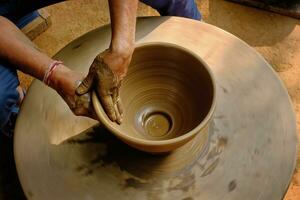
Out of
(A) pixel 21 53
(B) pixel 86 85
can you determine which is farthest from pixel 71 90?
(A) pixel 21 53

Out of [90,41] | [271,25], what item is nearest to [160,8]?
[90,41]

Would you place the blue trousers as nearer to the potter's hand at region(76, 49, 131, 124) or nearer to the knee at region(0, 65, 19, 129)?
the knee at region(0, 65, 19, 129)

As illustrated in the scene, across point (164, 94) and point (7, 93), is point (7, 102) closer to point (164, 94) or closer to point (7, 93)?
point (7, 93)

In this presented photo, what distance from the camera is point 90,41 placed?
1287mm

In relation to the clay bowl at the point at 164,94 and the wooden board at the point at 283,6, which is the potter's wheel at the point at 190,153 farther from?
the wooden board at the point at 283,6

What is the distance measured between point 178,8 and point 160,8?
7 centimetres

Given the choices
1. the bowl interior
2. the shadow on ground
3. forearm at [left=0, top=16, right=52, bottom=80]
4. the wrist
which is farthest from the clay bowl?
the shadow on ground

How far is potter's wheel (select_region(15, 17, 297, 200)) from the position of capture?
1.06 metres

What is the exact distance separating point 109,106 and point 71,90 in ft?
0.42

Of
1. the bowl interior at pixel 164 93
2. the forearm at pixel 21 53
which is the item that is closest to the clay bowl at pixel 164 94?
the bowl interior at pixel 164 93

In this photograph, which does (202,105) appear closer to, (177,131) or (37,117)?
(177,131)

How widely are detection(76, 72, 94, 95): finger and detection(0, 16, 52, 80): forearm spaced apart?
0.16m

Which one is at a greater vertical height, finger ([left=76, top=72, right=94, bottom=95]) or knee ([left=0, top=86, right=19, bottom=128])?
finger ([left=76, top=72, right=94, bottom=95])

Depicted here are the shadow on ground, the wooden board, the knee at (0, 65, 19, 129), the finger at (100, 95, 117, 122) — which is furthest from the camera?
the wooden board
